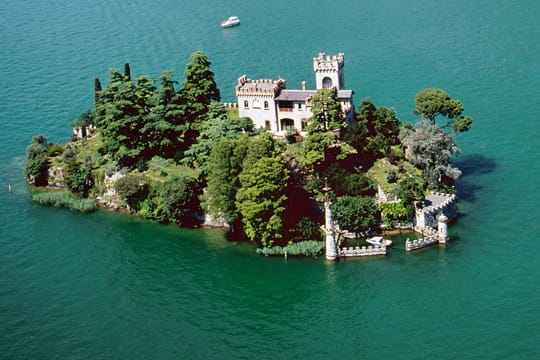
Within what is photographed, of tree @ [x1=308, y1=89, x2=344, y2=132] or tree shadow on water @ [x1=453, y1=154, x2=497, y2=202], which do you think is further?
tree shadow on water @ [x1=453, y1=154, x2=497, y2=202]

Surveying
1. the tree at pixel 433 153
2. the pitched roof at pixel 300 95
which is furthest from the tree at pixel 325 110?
the tree at pixel 433 153

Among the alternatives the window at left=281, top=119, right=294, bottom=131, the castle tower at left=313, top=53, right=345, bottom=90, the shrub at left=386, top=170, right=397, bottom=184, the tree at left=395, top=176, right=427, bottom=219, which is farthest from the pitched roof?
the tree at left=395, top=176, right=427, bottom=219

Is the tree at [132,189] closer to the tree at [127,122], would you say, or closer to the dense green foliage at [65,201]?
the tree at [127,122]

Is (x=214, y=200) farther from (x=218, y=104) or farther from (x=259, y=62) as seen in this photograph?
(x=259, y=62)

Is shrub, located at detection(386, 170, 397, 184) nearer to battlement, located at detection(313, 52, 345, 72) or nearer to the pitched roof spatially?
the pitched roof

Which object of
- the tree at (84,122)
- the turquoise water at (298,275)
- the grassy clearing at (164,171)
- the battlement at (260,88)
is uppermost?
the battlement at (260,88)

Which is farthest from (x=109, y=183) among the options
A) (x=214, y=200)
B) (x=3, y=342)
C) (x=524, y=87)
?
(x=524, y=87)
